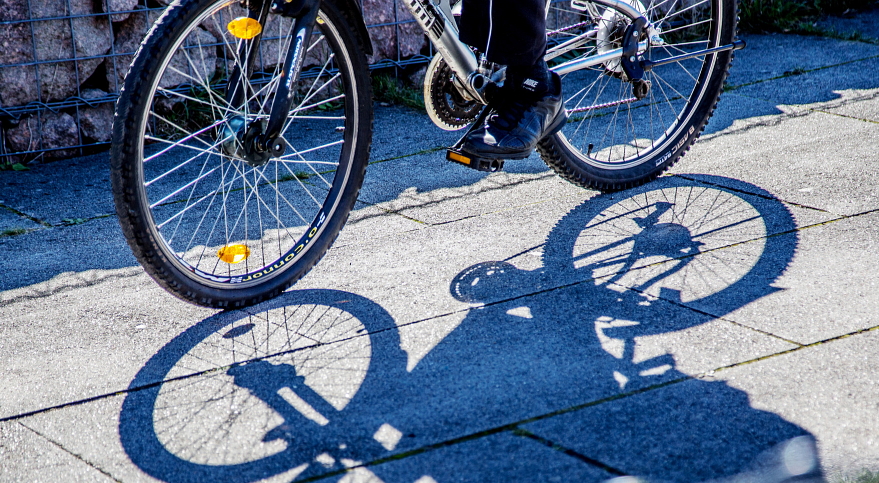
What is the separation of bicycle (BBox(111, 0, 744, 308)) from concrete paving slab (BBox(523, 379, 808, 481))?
1.12 m

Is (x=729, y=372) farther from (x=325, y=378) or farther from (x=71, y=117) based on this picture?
(x=71, y=117)

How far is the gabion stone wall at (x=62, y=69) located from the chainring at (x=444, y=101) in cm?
202

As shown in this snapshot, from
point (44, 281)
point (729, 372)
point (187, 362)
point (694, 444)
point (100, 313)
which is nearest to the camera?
point (694, 444)

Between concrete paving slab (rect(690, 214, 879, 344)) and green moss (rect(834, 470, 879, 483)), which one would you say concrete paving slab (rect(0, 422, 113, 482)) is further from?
concrete paving slab (rect(690, 214, 879, 344))

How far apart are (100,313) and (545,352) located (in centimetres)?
146

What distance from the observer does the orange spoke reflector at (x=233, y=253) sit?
288 centimetres

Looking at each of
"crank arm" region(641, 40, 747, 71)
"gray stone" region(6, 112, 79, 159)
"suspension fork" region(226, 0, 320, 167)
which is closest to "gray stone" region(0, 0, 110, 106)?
"gray stone" region(6, 112, 79, 159)

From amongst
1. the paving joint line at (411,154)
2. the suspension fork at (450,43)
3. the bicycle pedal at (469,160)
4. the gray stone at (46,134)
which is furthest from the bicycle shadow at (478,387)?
the gray stone at (46,134)

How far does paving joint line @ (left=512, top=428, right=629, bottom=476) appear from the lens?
203 centimetres

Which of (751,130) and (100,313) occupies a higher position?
(751,130)

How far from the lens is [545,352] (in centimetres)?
257

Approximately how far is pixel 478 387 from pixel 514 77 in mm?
1269

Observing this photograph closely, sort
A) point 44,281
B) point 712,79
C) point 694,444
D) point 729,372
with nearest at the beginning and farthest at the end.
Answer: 1. point 694,444
2. point 729,372
3. point 44,281
4. point 712,79

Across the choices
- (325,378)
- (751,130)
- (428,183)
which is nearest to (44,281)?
(325,378)
